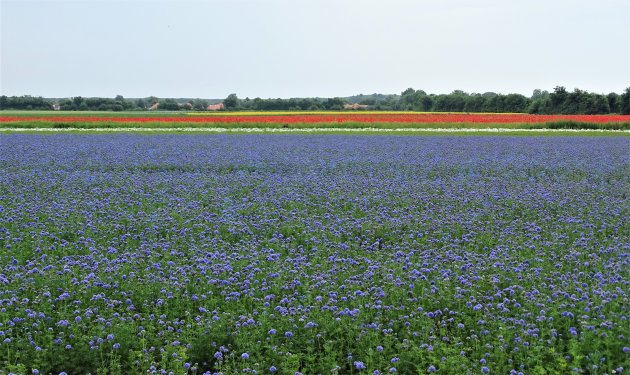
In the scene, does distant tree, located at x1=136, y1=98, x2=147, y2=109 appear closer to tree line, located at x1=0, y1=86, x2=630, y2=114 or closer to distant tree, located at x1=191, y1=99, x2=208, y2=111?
tree line, located at x1=0, y1=86, x2=630, y2=114

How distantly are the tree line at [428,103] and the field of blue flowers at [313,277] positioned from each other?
170 feet

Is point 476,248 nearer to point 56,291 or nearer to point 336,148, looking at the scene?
point 56,291

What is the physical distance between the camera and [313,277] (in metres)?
7.19

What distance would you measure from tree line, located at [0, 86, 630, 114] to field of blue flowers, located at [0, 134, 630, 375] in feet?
170

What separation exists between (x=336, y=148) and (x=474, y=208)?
1335cm

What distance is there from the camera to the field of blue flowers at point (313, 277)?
564 centimetres

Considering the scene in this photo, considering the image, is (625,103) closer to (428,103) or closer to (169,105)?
(428,103)

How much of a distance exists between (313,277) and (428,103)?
8211 cm

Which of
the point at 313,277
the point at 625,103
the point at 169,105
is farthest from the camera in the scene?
the point at 169,105

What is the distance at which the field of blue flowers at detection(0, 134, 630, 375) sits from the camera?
5.64 meters

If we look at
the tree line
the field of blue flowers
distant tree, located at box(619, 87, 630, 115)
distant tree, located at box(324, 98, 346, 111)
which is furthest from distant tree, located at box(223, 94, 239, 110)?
the field of blue flowers

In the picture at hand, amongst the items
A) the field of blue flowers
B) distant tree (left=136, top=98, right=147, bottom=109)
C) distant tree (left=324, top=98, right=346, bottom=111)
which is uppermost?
the field of blue flowers

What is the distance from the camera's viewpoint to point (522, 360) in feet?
17.8

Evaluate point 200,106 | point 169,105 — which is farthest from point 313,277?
point 169,105
